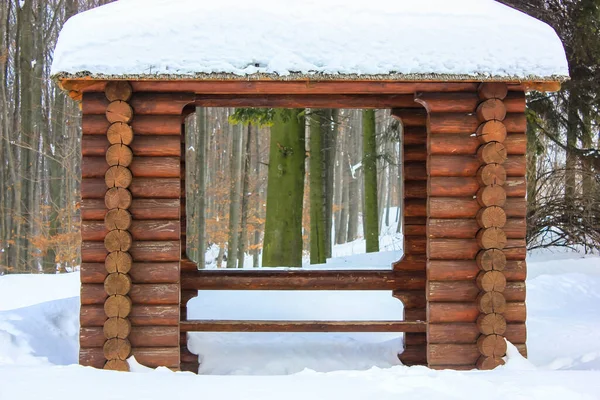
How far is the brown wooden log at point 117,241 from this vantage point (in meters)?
5.66

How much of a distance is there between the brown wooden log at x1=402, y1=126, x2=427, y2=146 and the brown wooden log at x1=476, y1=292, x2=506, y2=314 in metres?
2.15

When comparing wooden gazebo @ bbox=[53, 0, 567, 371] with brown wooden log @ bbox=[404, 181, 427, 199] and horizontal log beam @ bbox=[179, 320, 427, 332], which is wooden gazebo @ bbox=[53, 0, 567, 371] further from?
brown wooden log @ bbox=[404, 181, 427, 199]

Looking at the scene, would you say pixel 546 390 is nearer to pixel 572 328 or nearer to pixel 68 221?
pixel 572 328

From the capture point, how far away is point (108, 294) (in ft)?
18.6

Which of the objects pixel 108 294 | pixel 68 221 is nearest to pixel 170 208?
pixel 108 294

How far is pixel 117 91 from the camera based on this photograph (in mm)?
5688

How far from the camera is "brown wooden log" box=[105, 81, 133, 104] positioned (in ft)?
18.6

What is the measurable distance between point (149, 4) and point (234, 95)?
131cm

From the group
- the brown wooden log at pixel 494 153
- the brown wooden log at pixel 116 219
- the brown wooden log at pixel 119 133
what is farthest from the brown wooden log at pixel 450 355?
the brown wooden log at pixel 119 133

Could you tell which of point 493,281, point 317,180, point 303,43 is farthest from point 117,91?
point 317,180

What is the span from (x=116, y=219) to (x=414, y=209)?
350 centimetres

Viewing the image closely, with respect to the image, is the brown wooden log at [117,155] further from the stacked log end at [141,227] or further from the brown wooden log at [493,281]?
the brown wooden log at [493,281]

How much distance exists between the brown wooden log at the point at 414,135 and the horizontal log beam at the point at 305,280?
1.55 metres

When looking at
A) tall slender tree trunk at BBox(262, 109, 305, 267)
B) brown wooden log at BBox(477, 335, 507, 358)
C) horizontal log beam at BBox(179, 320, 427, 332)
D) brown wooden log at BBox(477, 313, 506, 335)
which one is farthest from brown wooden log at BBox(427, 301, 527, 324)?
tall slender tree trunk at BBox(262, 109, 305, 267)
